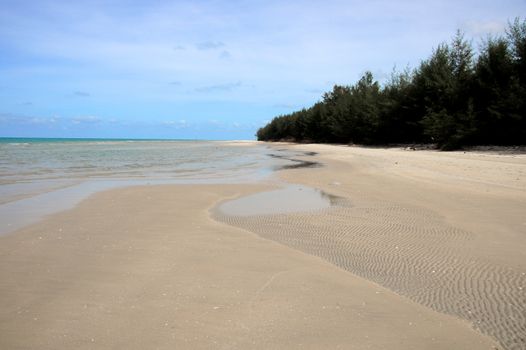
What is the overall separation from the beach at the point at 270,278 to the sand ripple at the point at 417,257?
19mm

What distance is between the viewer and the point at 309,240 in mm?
5816

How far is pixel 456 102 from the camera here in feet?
99.0

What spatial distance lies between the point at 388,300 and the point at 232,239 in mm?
2761

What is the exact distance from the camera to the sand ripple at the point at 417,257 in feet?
11.1

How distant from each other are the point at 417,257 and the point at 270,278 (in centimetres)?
195

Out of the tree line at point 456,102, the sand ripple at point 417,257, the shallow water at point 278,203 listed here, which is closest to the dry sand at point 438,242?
the sand ripple at point 417,257

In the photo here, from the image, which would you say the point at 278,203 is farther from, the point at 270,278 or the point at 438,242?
the point at 270,278

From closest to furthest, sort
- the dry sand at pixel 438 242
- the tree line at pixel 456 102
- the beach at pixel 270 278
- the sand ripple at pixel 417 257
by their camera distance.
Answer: the beach at pixel 270 278
the sand ripple at pixel 417 257
the dry sand at pixel 438 242
the tree line at pixel 456 102

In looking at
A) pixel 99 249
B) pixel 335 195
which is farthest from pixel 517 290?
pixel 335 195

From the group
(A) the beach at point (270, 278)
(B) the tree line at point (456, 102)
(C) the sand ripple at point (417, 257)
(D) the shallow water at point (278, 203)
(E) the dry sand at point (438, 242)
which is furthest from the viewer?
(B) the tree line at point (456, 102)

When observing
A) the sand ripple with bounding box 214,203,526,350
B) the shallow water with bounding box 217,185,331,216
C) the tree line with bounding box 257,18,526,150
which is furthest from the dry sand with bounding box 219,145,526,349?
the tree line with bounding box 257,18,526,150

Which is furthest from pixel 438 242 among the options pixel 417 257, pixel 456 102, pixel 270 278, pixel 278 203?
pixel 456 102

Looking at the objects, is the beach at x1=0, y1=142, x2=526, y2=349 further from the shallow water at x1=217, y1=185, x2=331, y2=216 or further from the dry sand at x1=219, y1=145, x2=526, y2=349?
the shallow water at x1=217, y1=185, x2=331, y2=216

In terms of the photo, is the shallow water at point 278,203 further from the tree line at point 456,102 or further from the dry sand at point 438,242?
the tree line at point 456,102
